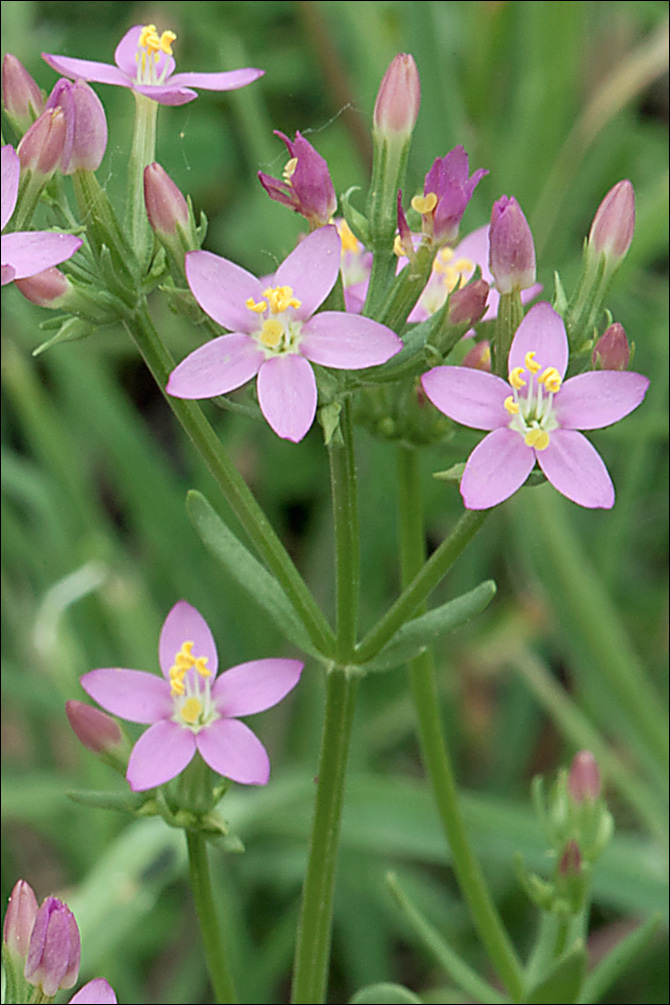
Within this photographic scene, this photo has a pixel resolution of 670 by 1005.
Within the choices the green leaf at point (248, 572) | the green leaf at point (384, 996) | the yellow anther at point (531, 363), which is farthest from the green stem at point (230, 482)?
the green leaf at point (384, 996)

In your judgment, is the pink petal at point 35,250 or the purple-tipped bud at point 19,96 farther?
the purple-tipped bud at point 19,96

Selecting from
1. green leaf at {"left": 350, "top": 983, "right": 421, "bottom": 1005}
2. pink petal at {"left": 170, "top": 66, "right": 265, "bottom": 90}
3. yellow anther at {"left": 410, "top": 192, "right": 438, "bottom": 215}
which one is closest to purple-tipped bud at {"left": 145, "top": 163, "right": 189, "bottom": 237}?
pink petal at {"left": 170, "top": 66, "right": 265, "bottom": 90}

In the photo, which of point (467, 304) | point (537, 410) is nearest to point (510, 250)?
point (467, 304)

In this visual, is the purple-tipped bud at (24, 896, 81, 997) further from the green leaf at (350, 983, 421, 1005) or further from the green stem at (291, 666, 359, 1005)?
the green leaf at (350, 983, 421, 1005)

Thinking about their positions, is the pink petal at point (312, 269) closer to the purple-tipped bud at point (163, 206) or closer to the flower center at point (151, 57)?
the purple-tipped bud at point (163, 206)

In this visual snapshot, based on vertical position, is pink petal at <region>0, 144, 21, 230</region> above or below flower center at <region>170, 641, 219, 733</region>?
above
